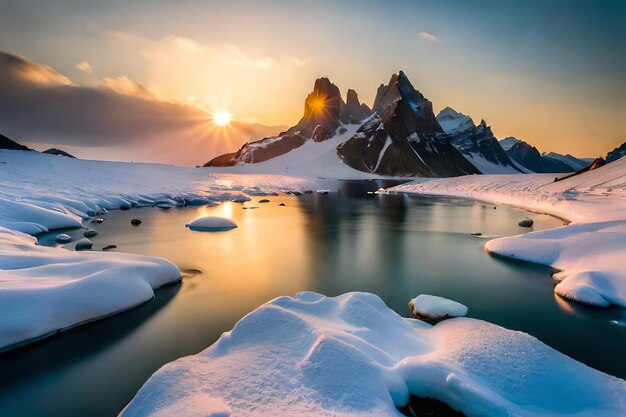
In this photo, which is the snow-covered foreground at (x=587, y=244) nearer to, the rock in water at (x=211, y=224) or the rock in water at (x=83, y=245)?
the rock in water at (x=211, y=224)

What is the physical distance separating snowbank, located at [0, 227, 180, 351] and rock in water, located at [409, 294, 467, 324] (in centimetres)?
887

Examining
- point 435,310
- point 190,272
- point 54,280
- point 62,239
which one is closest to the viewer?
point 435,310

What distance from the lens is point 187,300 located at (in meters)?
10.9

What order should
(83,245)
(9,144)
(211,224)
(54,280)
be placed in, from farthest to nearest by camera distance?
(9,144) → (211,224) → (83,245) → (54,280)

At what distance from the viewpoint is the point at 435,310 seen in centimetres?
880

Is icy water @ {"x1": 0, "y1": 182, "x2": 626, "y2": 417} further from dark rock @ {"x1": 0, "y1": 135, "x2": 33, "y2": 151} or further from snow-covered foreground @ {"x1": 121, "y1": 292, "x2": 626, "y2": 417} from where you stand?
dark rock @ {"x1": 0, "y1": 135, "x2": 33, "y2": 151}

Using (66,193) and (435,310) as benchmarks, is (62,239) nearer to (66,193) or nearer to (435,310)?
(66,193)

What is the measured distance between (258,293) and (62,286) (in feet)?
19.7

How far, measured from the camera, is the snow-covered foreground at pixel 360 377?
15.6 feet

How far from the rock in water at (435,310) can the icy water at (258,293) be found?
107 centimetres

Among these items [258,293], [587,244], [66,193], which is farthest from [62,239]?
[587,244]

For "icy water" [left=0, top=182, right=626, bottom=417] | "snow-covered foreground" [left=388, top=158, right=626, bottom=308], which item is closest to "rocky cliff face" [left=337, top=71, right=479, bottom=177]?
"snow-covered foreground" [left=388, top=158, right=626, bottom=308]

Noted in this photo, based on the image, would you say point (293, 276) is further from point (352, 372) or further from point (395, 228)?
point (395, 228)

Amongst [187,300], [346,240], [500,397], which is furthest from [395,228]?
[500,397]
